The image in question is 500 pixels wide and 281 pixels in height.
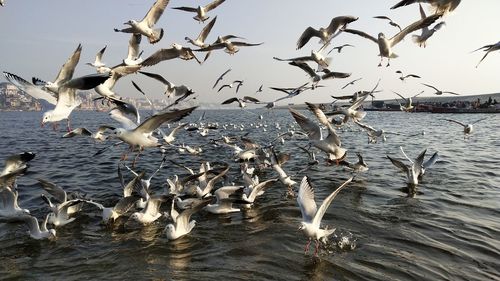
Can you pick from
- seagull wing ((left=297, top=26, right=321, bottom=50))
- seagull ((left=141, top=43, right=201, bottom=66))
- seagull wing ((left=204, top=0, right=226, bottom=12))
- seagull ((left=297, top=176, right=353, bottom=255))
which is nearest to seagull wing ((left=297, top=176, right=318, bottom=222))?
seagull ((left=297, top=176, right=353, bottom=255))

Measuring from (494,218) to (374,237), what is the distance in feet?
11.6

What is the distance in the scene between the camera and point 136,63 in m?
9.77

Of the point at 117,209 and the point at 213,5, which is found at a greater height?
the point at 213,5

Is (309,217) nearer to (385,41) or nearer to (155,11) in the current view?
(385,41)

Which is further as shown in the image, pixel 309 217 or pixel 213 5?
pixel 213 5

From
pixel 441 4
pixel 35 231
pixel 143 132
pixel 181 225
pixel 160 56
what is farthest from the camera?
pixel 160 56

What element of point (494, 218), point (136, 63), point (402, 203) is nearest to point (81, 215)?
point (136, 63)

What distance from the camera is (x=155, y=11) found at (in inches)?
393

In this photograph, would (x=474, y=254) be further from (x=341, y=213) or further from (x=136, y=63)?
(x=136, y=63)

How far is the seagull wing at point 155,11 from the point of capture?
986cm

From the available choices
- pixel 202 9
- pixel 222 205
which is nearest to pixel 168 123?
pixel 222 205

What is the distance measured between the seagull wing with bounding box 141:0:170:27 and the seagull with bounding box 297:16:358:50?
15.2ft

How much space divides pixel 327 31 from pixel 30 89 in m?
8.38

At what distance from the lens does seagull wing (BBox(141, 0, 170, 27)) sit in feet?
32.3
